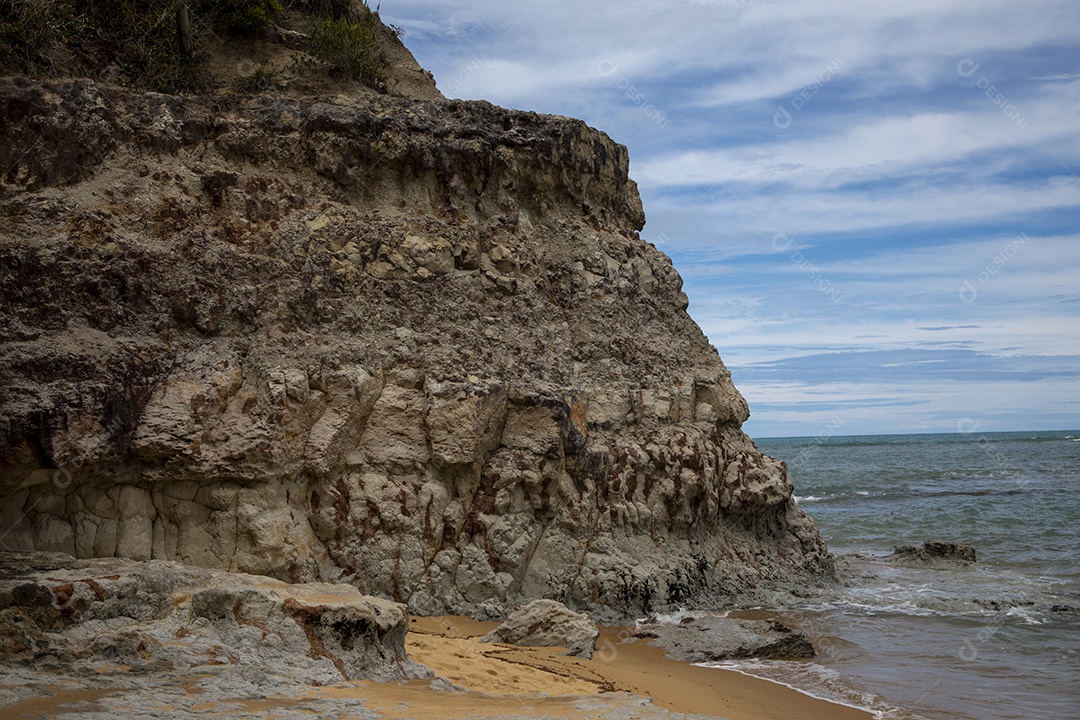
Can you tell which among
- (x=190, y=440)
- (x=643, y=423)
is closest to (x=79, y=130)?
(x=190, y=440)

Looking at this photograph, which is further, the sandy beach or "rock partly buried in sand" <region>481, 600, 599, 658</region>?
"rock partly buried in sand" <region>481, 600, 599, 658</region>

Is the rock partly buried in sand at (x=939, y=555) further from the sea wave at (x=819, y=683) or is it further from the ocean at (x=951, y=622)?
the sea wave at (x=819, y=683)

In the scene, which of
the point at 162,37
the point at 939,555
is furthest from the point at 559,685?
the point at 939,555

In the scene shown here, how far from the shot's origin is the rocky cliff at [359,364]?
8523mm

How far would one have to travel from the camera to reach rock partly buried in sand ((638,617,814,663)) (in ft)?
31.6

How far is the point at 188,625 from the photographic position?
20.9ft

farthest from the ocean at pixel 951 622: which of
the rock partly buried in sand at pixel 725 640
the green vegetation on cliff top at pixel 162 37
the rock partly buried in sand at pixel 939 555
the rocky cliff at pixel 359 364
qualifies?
the green vegetation on cliff top at pixel 162 37

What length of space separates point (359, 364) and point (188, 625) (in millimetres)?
3804

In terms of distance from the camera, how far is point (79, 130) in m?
9.35

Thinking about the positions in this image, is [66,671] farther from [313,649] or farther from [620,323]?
[620,323]

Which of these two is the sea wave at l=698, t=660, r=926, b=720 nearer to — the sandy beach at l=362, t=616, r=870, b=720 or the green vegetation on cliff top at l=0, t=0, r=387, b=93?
the sandy beach at l=362, t=616, r=870, b=720

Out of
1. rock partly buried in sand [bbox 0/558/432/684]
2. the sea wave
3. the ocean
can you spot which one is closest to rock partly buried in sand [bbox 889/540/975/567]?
the ocean

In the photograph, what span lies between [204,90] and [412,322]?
3.67 metres

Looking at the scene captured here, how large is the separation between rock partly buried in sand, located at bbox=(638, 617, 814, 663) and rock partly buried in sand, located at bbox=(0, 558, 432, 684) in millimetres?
3527
